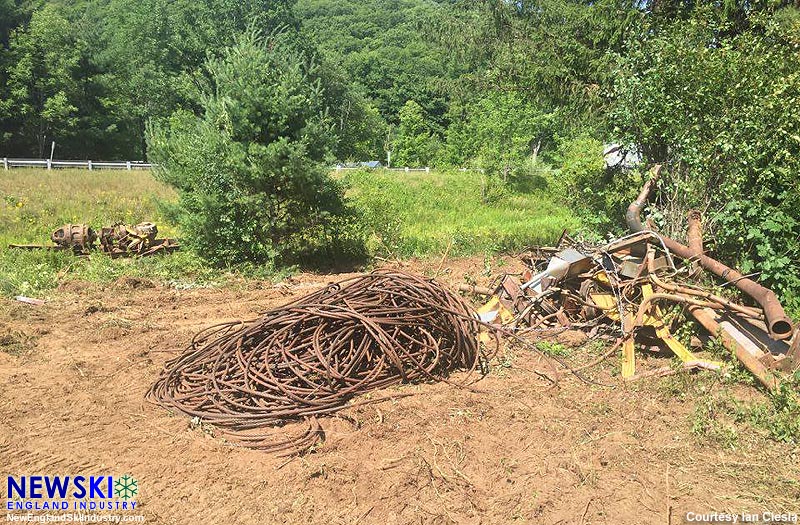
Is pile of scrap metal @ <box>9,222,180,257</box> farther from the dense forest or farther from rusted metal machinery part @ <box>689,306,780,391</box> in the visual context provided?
rusted metal machinery part @ <box>689,306,780,391</box>

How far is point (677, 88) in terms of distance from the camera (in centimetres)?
820

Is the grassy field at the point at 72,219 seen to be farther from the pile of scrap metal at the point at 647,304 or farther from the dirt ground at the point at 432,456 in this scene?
the pile of scrap metal at the point at 647,304

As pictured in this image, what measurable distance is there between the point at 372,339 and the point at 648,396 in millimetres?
2678

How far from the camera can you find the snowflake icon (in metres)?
3.54

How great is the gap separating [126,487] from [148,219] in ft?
50.2

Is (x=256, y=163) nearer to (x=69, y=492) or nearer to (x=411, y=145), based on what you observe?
(x=69, y=492)

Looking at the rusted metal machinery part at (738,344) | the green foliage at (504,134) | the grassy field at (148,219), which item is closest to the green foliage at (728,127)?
the rusted metal machinery part at (738,344)

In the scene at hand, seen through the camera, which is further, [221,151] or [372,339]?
[221,151]

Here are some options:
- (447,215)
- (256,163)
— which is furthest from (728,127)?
(447,215)

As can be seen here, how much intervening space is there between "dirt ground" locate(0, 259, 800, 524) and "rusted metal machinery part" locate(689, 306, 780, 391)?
0.59 metres

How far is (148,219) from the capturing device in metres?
17.2

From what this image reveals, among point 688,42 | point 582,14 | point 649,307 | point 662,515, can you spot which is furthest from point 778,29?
point 662,515

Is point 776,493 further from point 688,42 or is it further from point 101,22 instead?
point 101,22

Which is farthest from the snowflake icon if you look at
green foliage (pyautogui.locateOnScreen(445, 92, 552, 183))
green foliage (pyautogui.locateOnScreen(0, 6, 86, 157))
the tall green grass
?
green foliage (pyautogui.locateOnScreen(0, 6, 86, 157))
